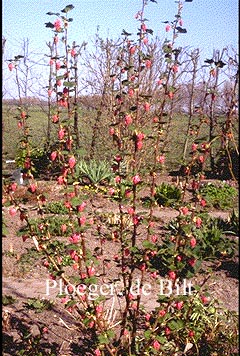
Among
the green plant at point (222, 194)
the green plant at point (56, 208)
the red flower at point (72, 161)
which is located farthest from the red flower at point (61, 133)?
the green plant at point (222, 194)

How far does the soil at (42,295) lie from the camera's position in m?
3.53

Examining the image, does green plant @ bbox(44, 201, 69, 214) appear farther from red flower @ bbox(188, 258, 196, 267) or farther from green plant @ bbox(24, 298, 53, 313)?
red flower @ bbox(188, 258, 196, 267)

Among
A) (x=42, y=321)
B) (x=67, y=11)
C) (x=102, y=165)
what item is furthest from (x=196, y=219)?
(x=102, y=165)

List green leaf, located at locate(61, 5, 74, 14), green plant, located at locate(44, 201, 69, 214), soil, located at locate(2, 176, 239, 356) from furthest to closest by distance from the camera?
green plant, located at locate(44, 201, 69, 214) → soil, located at locate(2, 176, 239, 356) → green leaf, located at locate(61, 5, 74, 14)

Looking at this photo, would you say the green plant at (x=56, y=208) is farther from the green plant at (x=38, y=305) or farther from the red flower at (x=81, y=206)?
the red flower at (x=81, y=206)

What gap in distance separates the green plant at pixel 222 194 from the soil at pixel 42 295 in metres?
1.34

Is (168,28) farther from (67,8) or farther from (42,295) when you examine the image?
(42,295)

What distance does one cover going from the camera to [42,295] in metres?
4.72

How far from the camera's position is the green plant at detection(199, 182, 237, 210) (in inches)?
336

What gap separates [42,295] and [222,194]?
207 inches

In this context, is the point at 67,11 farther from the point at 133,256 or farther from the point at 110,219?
the point at 110,219

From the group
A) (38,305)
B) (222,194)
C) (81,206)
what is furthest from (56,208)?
(81,206)

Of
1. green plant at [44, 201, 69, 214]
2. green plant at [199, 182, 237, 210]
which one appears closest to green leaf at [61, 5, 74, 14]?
green plant at [44, 201, 69, 214]

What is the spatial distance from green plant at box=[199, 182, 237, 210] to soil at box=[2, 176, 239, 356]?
134 centimetres
